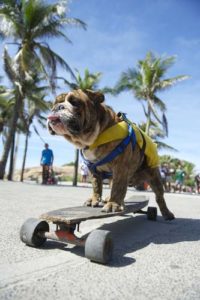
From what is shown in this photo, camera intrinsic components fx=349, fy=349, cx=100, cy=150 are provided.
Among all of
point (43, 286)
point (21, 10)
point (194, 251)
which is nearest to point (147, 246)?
point (194, 251)

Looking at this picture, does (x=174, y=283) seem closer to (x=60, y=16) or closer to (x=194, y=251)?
(x=194, y=251)

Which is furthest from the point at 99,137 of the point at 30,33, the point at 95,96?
the point at 30,33

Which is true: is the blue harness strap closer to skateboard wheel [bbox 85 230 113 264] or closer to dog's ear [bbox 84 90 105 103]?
dog's ear [bbox 84 90 105 103]

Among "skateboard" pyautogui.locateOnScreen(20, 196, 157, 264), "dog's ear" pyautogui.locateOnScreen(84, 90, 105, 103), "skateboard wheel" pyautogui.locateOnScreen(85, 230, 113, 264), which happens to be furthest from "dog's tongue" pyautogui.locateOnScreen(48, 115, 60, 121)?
"skateboard wheel" pyautogui.locateOnScreen(85, 230, 113, 264)

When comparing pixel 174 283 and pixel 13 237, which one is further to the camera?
pixel 13 237

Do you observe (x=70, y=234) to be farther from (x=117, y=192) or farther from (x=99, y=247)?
(x=117, y=192)

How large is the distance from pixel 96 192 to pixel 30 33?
1700 cm

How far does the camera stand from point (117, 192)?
3.90 meters

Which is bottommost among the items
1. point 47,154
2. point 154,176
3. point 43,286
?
point 43,286

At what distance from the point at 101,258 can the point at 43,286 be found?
633 mm

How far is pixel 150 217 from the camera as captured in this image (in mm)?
5434

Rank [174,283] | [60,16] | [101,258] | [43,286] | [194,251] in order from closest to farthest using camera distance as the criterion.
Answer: [43,286]
[174,283]
[101,258]
[194,251]
[60,16]

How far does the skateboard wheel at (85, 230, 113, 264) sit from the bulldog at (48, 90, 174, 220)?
82 centimetres

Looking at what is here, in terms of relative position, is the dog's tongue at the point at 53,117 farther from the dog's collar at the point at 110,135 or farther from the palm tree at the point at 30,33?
the palm tree at the point at 30,33
